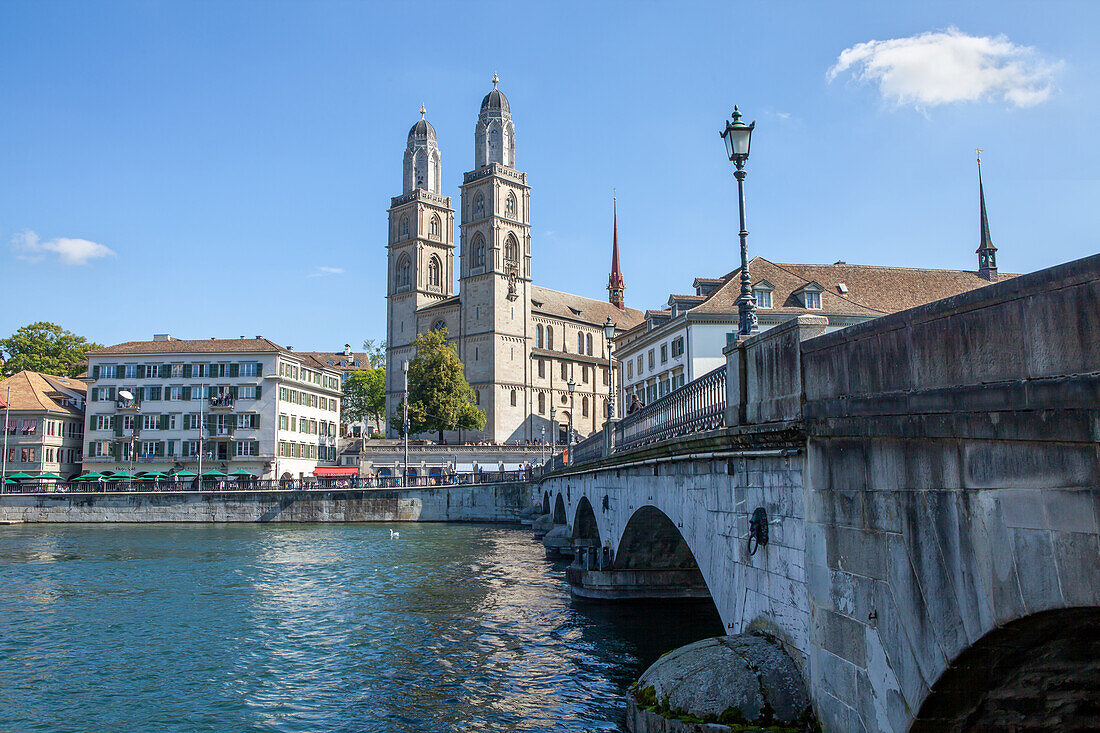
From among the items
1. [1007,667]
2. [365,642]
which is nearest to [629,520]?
[365,642]

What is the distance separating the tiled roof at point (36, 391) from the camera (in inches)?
3159

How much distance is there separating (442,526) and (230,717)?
51311 millimetres

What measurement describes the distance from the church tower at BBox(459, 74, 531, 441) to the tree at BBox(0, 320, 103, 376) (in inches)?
1750

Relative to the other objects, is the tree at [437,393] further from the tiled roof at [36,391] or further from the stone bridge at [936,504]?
the stone bridge at [936,504]

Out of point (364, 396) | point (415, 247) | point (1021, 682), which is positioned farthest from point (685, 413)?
point (364, 396)

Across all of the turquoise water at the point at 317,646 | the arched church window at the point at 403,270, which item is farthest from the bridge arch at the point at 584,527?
the arched church window at the point at 403,270

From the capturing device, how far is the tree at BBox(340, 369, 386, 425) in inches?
4592

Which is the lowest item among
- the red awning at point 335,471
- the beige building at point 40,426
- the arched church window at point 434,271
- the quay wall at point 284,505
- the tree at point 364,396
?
the quay wall at point 284,505

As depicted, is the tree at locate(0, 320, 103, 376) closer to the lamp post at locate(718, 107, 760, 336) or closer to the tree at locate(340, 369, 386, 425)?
the tree at locate(340, 369, 386, 425)

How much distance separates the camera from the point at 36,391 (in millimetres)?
82500

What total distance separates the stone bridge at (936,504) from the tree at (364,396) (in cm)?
10829

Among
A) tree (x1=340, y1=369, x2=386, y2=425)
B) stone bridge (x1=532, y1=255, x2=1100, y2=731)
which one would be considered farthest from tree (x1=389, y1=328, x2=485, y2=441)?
stone bridge (x1=532, y1=255, x2=1100, y2=731)

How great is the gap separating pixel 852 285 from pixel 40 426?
239ft

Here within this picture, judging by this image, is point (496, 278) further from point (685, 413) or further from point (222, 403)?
point (685, 413)
